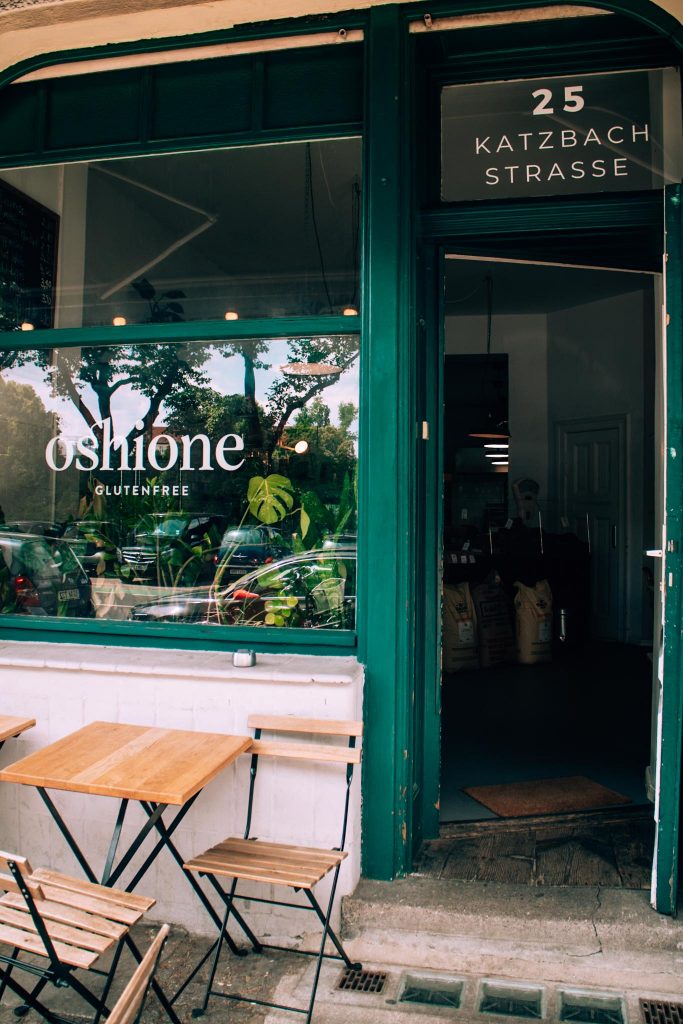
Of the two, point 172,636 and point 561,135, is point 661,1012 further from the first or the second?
point 561,135

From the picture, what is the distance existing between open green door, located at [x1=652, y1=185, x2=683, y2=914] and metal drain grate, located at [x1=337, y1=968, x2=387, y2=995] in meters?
1.03

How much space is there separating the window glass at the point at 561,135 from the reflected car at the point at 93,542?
2.10 metres

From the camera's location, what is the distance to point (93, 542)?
3.75 meters

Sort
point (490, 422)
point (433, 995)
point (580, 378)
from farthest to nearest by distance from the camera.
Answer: point (580, 378)
point (490, 422)
point (433, 995)

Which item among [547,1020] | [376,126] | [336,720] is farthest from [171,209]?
[547,1020]

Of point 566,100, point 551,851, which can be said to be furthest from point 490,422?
point 551,851

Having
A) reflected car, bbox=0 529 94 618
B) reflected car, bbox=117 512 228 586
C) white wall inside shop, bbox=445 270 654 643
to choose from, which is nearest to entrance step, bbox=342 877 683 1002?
reflected car, bbox=117 512 228 586

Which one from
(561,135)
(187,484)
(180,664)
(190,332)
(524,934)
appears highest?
(561,135)

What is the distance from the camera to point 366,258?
3.31m

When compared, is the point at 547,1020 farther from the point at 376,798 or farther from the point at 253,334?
the point at 253,334

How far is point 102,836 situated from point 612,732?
330 cm

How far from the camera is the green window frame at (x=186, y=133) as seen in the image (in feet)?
11.3

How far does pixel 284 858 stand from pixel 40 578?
73.7 inches

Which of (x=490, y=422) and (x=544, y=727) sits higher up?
(x=490, y=422)
